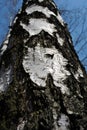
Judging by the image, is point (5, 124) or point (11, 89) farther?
point (11, 89)

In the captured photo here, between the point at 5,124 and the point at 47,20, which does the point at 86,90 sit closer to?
the point at 5,124

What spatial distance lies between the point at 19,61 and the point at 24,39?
18 centimetres

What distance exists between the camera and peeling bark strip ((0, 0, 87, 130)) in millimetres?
1039

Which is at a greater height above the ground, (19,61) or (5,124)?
(19,61)

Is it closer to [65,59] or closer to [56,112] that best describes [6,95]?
[56,112]

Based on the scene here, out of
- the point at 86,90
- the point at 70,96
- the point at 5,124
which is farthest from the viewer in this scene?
the point at 86,90

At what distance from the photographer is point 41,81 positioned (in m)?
1.18

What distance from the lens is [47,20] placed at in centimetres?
161

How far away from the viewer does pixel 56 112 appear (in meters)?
1.06

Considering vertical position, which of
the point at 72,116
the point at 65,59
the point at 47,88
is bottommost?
the point at 72,116

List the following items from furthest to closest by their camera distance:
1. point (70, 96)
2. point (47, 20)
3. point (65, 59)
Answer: point (47, 20), point (65, 59), point (70, 96)

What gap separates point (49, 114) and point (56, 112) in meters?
0.03

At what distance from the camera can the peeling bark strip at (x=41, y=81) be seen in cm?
104

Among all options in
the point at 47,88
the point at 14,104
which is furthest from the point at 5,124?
the point at 47,88
